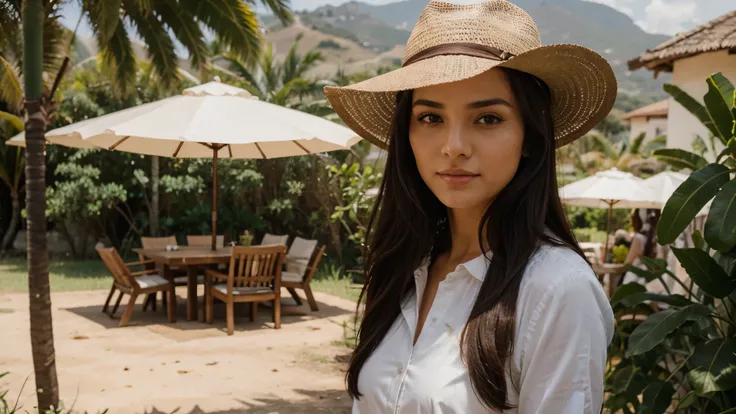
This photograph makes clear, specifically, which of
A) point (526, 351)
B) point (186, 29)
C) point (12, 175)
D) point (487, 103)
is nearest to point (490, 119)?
point (487, 103)

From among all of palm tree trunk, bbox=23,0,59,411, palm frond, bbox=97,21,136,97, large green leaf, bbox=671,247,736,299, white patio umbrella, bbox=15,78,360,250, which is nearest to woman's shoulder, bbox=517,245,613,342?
large green leaf, bbox=671,247,736,299

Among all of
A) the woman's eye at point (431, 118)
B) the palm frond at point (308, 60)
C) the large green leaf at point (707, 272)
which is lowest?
the large green leaf at point (707, 272)

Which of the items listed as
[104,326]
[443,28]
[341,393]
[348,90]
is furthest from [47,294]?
[104,326]

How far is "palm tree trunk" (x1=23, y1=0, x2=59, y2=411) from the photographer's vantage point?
422 centimetres

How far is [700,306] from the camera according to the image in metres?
3.54

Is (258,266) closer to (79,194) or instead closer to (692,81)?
(692,81)

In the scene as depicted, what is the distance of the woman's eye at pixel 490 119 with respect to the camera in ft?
4.55

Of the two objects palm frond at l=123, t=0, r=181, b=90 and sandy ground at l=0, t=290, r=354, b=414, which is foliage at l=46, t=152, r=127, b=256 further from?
sandy ground at l=0, t=290, r=354, b=414

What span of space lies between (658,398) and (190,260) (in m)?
5.80

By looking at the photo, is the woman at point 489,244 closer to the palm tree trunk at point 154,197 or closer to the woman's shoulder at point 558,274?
the woman's shoulder at point 558,274

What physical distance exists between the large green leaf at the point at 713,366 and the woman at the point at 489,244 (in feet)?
6.97

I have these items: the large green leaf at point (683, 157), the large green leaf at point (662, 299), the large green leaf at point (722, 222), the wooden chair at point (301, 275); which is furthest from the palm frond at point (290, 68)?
the large green leaf at point (722, 222)

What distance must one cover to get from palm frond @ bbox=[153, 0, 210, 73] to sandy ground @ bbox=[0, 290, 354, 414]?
415 centimetres

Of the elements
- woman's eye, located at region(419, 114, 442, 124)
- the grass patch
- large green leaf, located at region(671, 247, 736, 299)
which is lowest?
the grass patch
